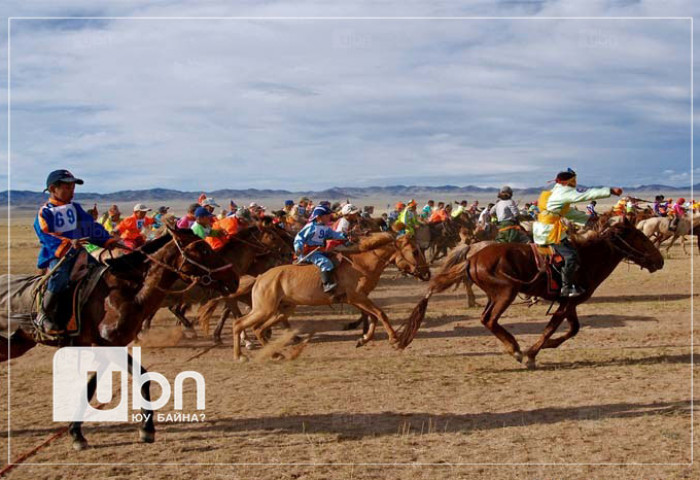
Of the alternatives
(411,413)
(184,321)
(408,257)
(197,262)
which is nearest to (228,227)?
(184,321)

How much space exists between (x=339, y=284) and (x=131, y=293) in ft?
14.6

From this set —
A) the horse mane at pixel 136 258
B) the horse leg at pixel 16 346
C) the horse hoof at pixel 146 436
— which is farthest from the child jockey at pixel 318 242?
the horse leg at pixel 16 346

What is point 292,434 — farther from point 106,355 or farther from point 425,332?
point 425,332

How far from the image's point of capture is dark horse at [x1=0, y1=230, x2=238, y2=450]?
7352 millimetres

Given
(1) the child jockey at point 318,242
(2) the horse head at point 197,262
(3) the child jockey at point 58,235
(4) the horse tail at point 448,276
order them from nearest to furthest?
(3) the child jockey at point 58,235, (2) the horse head at point 197,262, (4) the horse tail at point 448,276, (1) the child jockey at point 318,242

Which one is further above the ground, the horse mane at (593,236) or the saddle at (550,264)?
the horse mane at (593,236)

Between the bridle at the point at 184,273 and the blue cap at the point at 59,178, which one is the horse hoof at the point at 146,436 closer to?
the bridle at the point at 184,273

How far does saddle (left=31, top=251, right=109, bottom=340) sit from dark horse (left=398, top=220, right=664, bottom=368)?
4.54m

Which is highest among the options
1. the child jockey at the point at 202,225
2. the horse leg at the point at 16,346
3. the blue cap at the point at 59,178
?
the blue cap at the point at 59,178

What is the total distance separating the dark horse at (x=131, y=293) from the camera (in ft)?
24.1

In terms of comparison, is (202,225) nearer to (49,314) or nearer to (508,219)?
(508,219)

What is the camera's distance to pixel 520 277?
10.1 metres

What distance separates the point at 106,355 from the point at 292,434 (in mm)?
2098

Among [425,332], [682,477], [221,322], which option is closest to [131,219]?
[221,322]
